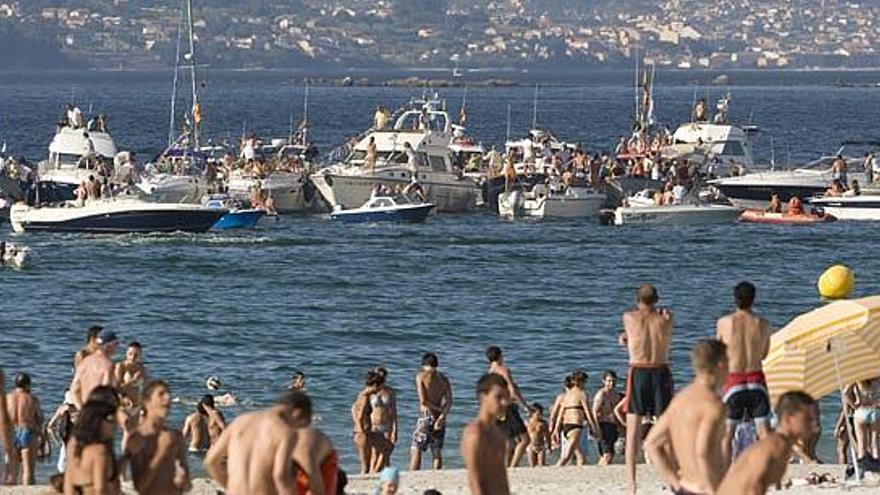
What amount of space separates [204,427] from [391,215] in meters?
34.5

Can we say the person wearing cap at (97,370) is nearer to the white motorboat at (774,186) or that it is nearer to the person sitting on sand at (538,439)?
the person sitting on sand at (538,439)

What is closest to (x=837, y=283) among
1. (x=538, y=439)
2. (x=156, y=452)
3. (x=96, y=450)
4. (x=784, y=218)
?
(x=538, y=439)

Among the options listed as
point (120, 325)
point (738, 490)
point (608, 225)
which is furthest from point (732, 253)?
point (738, 490)

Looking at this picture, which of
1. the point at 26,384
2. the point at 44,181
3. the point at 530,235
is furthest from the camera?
the point at 44,181

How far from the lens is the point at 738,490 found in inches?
533

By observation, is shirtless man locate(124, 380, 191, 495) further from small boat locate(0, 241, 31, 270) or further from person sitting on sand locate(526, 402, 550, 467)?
small boat locate(0, 241, 31, 270)

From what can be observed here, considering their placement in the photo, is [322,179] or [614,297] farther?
[322,179]

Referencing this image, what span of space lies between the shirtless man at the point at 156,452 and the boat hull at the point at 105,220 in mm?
38412

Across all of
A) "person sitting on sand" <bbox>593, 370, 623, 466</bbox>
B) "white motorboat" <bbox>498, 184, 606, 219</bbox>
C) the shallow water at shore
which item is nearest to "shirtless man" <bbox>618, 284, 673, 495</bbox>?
"person sitting on sand" <bbox>593, 370, 623, 466</bbox>

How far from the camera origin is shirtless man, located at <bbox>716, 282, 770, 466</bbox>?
18328 millimetres

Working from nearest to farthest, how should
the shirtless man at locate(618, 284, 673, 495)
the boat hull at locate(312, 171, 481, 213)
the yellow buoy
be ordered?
the shirtless man at locate(618, 284, 673, 495) < the yellow buoy < the boat hull at locate(312, 171, 481, 213)

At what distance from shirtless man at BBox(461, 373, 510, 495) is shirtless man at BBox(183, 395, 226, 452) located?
9159 mm

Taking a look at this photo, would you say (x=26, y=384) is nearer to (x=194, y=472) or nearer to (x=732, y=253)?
(x=194, y=472)

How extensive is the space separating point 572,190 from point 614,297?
53.3ft
